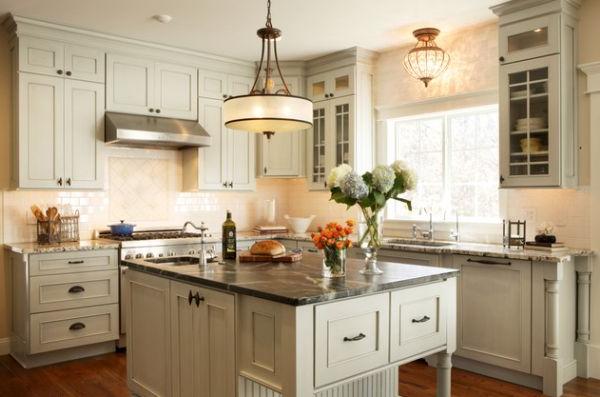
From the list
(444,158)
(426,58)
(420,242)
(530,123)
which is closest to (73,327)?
(420,242)

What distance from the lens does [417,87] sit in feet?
17.8

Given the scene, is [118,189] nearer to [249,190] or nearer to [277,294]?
[249,190]

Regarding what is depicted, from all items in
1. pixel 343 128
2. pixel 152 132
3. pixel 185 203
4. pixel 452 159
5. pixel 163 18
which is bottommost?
pixel 185 203

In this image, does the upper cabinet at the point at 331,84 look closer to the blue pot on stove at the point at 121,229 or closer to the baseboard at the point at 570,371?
the blue pot on stove at the point at 121,229

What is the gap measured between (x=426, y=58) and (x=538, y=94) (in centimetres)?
112

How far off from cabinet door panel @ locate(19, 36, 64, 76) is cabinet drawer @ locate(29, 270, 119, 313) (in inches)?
71.0

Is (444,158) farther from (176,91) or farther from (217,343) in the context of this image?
(217,343)

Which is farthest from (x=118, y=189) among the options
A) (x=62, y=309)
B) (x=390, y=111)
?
(x=390, y=111)

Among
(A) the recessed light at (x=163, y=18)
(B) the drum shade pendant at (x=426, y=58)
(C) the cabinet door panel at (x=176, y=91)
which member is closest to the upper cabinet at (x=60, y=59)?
(C) the cabinet door panel at (x=176, y=91)

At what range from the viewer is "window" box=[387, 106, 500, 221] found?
4957mm

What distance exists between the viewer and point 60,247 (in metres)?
4.51

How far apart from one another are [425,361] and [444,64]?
2687 mm

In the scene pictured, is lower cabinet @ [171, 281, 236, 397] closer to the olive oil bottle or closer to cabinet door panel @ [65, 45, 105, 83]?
the olive oil bottle

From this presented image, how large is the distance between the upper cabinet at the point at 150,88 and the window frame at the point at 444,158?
208cm
